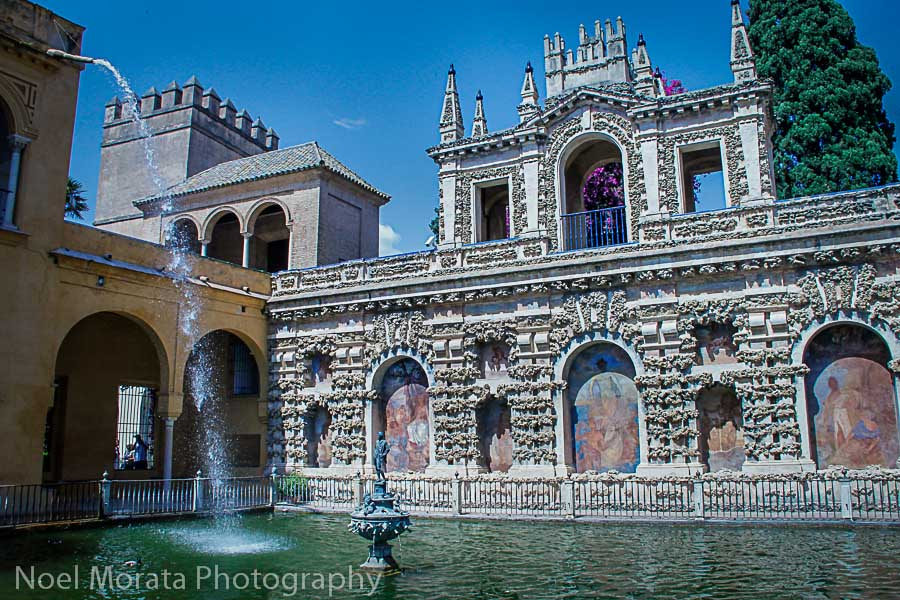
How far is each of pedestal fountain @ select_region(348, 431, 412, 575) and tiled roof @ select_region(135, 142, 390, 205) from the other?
705 inches

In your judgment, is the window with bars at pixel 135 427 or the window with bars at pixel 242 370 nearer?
the window with bars at pixel 135 427

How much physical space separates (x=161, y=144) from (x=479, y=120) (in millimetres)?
16225

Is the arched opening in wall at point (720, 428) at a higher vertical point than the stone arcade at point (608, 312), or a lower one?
lower

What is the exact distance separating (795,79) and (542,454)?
60.7ft

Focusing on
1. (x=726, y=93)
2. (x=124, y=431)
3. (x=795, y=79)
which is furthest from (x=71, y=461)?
(x=795, y=79)

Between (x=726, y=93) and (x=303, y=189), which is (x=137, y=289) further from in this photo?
(x=726, y=93)

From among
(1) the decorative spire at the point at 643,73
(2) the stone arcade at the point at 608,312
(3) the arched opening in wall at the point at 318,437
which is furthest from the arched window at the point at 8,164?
(1) the decorative spire at the point at 643,73

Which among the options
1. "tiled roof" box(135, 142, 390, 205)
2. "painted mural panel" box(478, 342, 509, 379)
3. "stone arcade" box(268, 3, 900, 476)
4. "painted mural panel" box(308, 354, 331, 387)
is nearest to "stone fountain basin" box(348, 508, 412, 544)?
"stone arcade" box(268, 3, 900, 476)

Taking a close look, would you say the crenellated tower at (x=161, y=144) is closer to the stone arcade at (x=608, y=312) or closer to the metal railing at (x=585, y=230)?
the stone arcade at (x=608, y=312)

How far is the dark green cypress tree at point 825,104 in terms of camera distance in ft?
87.8

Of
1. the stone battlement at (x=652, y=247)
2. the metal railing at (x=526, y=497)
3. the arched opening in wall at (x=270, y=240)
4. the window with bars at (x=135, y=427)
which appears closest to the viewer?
the metal railing at (x=526, y=497)

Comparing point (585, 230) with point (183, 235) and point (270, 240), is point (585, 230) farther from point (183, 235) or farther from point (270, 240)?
point (183, 235)

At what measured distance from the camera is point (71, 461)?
22516mm

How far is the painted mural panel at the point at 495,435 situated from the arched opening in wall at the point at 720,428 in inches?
210
